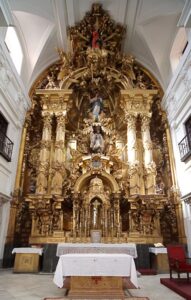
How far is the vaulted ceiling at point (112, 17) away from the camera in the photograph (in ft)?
36.2

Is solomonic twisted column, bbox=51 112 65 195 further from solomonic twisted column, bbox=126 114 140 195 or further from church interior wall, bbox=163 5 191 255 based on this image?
church interior wall, bbox=163 5 191 255

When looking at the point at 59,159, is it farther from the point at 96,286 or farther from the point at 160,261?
the point at 96,286

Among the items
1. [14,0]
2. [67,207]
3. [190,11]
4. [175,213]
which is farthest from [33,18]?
[175,213]

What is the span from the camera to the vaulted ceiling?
11.0 m

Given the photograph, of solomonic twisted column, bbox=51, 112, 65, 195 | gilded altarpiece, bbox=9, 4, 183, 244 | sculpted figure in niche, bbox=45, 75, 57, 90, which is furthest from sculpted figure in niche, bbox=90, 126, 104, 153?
sculpted figure in niche, bbox=45, 75, 57, 90

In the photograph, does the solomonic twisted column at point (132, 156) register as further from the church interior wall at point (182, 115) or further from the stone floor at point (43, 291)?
the stone floor at point (43, 291)

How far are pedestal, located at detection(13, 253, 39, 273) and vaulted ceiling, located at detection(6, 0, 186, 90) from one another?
28.5ft

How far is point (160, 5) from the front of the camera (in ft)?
35.9

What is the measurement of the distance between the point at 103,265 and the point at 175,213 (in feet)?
21.1

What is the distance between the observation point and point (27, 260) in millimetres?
7898

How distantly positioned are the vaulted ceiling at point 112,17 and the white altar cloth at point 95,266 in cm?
1030

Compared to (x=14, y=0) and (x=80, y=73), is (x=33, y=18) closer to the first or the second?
(x=14, y=0)

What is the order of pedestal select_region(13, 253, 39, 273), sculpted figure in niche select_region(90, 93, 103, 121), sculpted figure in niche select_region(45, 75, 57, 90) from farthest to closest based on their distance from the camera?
sculpted figure in niche select_region(45, 75, 57, 90) < sculpted figure in niche select_region(90, 93, 103, 121) < pedestal select_region(13, 253, 39, 273)

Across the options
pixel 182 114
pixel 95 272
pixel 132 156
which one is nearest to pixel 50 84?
pixel 132 156
